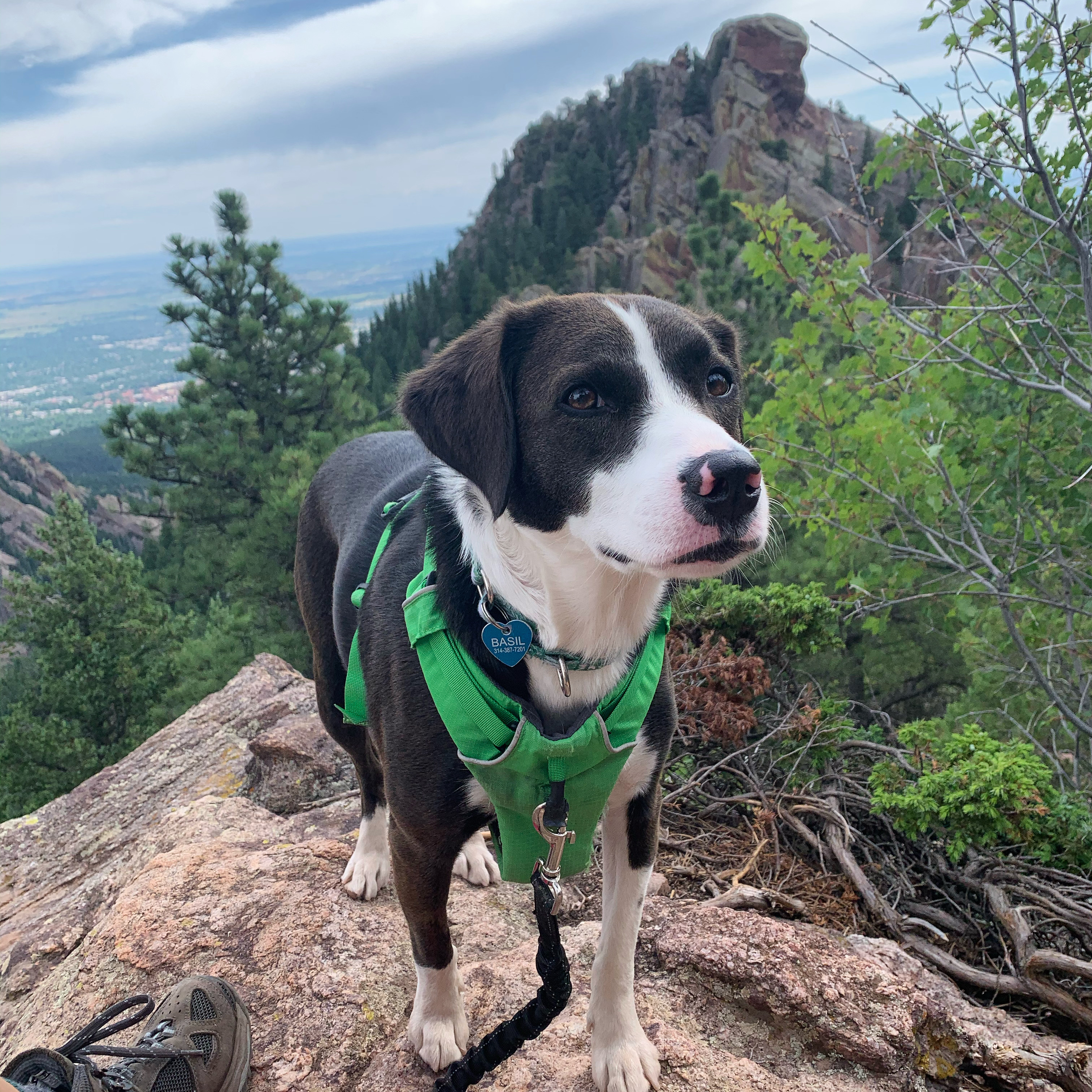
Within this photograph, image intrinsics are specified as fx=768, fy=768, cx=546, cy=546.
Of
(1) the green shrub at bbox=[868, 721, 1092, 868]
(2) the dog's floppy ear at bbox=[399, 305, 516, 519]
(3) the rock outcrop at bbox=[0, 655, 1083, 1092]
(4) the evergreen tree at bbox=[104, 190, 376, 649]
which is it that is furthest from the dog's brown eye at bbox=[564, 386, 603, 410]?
(4) the evergreen tree at bbox=[104, 190, 376, 649]

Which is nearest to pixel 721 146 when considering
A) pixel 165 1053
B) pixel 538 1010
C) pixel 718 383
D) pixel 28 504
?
pixel 718 383

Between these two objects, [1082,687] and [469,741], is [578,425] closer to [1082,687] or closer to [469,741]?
[469,741]

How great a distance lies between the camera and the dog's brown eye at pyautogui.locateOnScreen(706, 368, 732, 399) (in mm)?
1963

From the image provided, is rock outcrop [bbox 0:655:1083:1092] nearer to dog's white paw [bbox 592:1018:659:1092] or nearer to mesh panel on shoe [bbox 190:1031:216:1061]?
dog's white paw [bbox 592:1018:659:1092]

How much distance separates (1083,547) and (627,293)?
464cm

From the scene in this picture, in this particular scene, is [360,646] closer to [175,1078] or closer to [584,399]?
[584,399]

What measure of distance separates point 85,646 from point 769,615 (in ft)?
61.7

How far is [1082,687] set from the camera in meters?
4.60

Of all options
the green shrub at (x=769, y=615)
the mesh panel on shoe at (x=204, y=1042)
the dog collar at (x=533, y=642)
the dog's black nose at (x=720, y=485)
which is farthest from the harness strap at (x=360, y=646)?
the green shrub at (x=769, y=615)

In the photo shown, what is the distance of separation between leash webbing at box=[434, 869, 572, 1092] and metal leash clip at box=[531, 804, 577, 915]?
2cm

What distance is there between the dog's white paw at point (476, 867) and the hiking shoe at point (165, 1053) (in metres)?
0.96

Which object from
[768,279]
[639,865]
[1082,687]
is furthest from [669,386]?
[1082,687]

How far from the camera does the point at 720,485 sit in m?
1.52

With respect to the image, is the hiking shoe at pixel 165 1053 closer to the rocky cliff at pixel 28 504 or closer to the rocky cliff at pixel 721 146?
the rocky cliff at pixel 721 146
